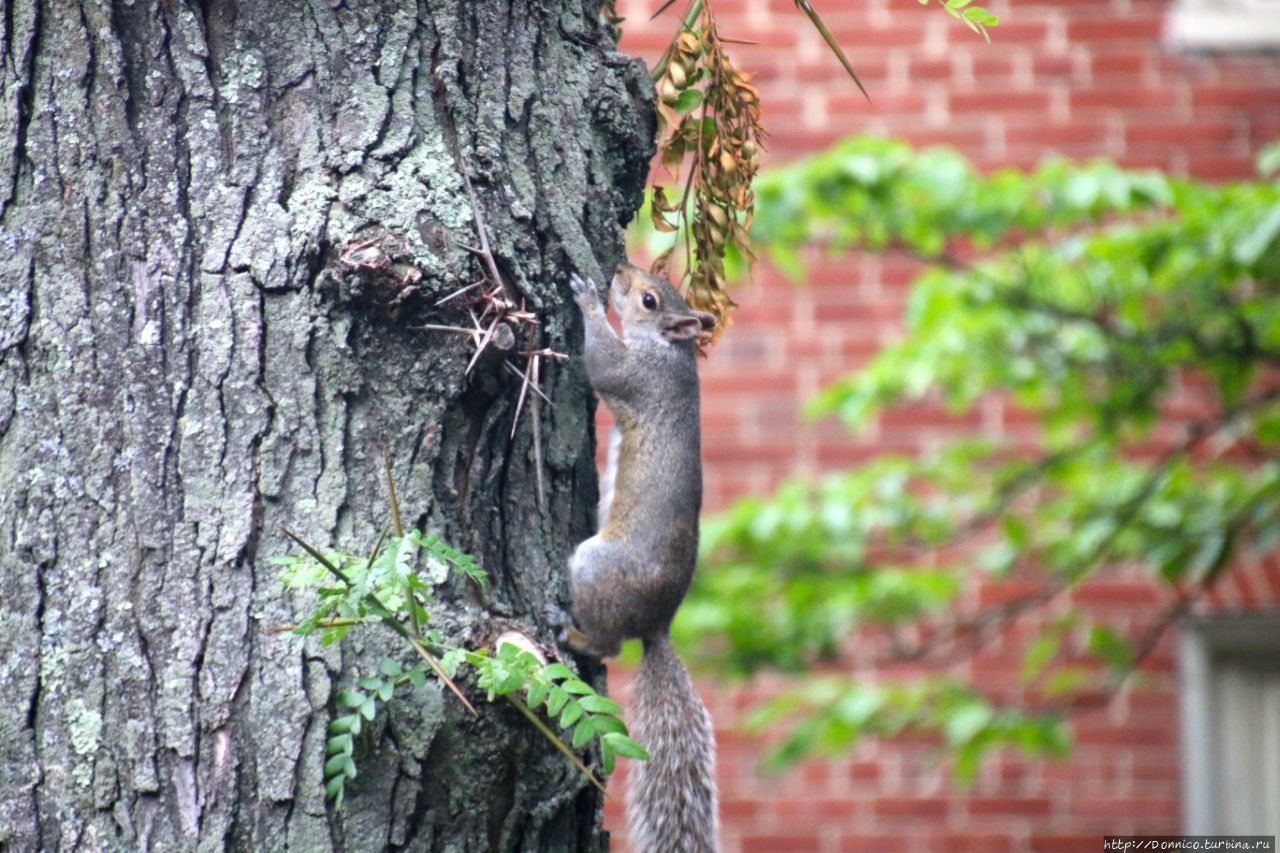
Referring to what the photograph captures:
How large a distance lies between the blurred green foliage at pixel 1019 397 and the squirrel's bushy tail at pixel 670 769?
57.5 inches

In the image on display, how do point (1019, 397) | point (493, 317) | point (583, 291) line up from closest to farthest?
point (493, 317) < point (583, 291) < point (1019, 397)

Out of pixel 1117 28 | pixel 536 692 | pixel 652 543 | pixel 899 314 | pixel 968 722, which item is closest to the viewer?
pixel 536 692

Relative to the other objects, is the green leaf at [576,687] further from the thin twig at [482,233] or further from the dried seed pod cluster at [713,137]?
the dried seed pod cluster at [713,137]

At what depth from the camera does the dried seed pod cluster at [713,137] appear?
200 cm

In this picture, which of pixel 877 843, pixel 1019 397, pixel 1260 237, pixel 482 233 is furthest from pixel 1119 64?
pixel 482 233

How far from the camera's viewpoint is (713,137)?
6.74 ft

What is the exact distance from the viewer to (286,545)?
1523 mm

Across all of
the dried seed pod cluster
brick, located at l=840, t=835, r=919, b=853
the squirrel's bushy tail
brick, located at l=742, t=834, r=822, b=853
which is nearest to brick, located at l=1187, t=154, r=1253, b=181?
brick, located at l=840, t=835, r=919, b=853

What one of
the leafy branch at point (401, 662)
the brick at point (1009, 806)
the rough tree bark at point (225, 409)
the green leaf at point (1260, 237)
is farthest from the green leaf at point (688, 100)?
the brick at point (1009, 806)

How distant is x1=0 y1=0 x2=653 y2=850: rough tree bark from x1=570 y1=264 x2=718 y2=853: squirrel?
332 millimetres

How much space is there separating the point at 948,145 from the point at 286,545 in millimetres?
3934

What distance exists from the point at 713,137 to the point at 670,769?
0.93 metres

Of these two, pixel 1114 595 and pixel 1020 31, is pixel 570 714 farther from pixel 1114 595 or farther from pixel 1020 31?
pixel 1020 31

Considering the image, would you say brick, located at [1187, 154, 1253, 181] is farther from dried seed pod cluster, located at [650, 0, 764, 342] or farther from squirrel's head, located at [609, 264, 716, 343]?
dried seed pod cluster, located at [650, 0, 764, 342]
